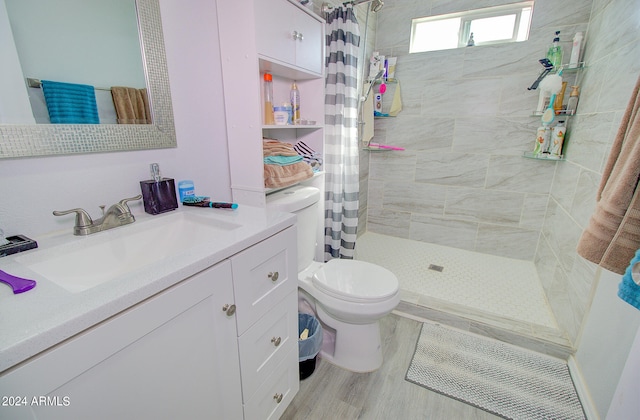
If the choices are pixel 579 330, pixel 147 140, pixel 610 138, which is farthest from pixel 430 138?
pixel 147 140

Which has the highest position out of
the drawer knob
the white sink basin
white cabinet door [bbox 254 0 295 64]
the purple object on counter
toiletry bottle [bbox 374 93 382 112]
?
white cabinet door [bbox 254 0 295 64]

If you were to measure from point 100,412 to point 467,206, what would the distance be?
107 inches

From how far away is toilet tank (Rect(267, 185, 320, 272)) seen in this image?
4.45ft

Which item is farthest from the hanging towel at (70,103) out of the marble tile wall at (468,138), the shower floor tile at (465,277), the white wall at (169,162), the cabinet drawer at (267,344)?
the marble tile wall at (468,138)

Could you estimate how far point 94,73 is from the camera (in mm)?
923

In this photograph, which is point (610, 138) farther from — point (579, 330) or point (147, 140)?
point (147, 140)

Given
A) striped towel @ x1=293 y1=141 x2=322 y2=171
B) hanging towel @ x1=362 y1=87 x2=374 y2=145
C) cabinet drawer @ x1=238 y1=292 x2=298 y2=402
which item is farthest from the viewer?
hanging towel @ x1=362 y1=87 x2=374 y2=145

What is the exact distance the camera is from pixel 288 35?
4.25 feet

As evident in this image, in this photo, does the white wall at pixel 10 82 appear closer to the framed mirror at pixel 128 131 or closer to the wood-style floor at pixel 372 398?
the framed mirror at pixel 128 131

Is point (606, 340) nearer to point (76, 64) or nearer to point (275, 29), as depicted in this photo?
point (275, 29)

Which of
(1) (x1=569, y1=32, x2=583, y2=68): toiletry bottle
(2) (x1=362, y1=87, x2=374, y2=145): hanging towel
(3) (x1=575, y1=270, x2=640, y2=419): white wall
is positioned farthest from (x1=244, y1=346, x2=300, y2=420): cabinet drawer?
(1) (x1=569, y1=32, x2=583, y2=68): toiletry bottle

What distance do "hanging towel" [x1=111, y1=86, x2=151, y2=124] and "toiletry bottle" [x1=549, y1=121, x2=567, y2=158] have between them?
8.11 feet

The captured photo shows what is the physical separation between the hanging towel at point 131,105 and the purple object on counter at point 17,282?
0.59 m

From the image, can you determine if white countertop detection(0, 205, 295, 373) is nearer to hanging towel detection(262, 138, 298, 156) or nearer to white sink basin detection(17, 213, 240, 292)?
white sink basin detection(17, 213, 240, 292)
